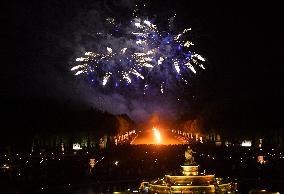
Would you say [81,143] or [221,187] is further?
[81,143]

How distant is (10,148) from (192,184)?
56.0 metres

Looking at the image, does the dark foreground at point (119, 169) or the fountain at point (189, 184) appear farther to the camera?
the dark foreground at point (119, 169)

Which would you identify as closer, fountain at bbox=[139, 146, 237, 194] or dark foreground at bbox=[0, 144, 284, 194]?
fountain at bbox=[139, 146, 237, 194]

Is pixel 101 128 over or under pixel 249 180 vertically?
over

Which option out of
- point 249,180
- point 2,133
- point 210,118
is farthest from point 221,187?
point 210,118

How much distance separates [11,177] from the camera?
164 feet

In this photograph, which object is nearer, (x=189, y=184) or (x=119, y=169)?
(x=189, y=184)

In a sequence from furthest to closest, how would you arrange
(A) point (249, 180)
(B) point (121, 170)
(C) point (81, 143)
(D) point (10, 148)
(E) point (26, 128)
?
(C) point (81, 143) → (E) point (26, 128) → (D) point (10, 148) → (B) point (121, 170) → (A) point (249, 180)

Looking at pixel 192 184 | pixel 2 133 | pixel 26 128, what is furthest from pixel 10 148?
pixel 192 184

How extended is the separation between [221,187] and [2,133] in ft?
201

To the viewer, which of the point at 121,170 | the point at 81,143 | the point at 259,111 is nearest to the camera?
the point at 121,170

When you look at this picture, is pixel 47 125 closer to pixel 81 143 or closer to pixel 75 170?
pixel 81 143

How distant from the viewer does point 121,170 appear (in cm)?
5322

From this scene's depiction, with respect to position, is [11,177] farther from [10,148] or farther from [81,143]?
[81,143]
